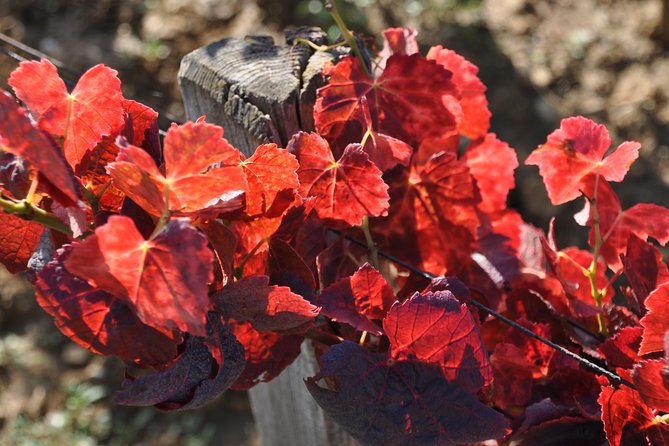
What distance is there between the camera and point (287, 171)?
83cm

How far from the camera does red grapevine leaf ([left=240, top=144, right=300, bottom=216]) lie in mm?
822

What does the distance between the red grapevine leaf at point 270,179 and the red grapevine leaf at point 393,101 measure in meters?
0.14

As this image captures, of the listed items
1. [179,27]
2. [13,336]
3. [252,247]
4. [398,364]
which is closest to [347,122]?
[252,247]

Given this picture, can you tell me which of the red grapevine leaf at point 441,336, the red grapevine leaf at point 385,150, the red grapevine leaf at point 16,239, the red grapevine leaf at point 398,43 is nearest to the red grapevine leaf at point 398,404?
the red grapevine leaf at point 441,336

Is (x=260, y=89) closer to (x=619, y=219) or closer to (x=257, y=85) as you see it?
(x=257, y=85)

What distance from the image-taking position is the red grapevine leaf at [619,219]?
939mm

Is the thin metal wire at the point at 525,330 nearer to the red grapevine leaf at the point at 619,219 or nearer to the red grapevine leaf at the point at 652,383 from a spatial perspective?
the red grapevine leaf at the point at 652,383

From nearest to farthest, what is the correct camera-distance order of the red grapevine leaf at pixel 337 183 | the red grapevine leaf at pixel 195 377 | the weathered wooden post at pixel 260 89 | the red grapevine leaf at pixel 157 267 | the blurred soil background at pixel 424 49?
the red grapevine leaf at pixel 157 267 → the red grapevine leaf at pixel 195 377 → the red grapevine leaf at pixel 337 183 → the weathered wooden post at pixel 260 89 → the blurred soil background at pixel 424 49

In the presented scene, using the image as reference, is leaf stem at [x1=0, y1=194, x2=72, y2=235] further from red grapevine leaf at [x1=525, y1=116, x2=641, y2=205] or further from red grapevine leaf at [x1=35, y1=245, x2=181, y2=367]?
red grapevine leaf at [x1=525, y1=116, x2=641, y2=205]

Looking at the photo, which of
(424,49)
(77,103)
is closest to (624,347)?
(77,103)

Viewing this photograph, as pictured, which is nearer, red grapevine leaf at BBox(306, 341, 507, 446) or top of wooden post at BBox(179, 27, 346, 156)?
red grapevine leaf at BBox(306, 341, 507, 446)

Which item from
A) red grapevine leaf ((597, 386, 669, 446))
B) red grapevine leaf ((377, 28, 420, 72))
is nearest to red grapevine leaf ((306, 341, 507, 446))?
red grapevine leaf ((597, 386, 669, 446))

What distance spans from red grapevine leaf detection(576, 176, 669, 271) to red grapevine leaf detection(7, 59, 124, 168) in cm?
57

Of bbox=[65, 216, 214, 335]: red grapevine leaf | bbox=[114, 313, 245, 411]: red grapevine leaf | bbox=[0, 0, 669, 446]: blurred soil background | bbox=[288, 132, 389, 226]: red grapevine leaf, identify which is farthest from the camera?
bbox=[0, 0, 669, 446]: blurred soil background
